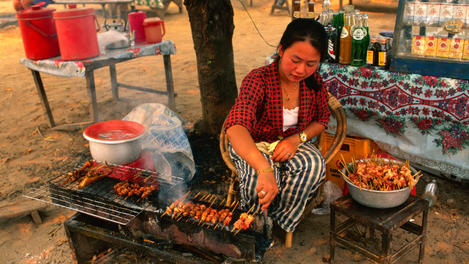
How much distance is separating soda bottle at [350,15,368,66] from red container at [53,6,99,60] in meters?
3.06

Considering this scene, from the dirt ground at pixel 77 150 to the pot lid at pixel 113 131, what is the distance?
101cm

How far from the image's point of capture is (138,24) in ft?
18.6

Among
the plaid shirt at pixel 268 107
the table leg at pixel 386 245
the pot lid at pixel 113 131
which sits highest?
the plaid shirt at pixel 268 107

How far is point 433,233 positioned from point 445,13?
1.93 m

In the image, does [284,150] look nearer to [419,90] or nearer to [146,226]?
[146,226]

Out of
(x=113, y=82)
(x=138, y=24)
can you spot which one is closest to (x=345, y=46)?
(x=138, y=24)

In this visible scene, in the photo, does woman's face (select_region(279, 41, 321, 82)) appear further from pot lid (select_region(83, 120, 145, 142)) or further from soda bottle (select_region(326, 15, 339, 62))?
pot lid (select_region(83, 120, 145, 142))

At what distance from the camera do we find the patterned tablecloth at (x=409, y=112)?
353 cm

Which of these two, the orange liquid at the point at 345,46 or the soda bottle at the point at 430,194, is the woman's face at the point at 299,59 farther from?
the soda bottle at the point at 430,194

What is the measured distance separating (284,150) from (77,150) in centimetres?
316

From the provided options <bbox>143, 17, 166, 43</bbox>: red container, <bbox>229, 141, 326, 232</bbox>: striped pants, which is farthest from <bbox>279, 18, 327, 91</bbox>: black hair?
<bbox>143, 17, 166, 43</bbox>: red container

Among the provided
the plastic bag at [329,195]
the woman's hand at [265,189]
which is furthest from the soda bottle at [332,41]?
the woman's hand at [265,189]

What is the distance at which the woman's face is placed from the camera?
2.85m

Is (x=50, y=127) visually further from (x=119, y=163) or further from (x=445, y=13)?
(x=445, y=13)
